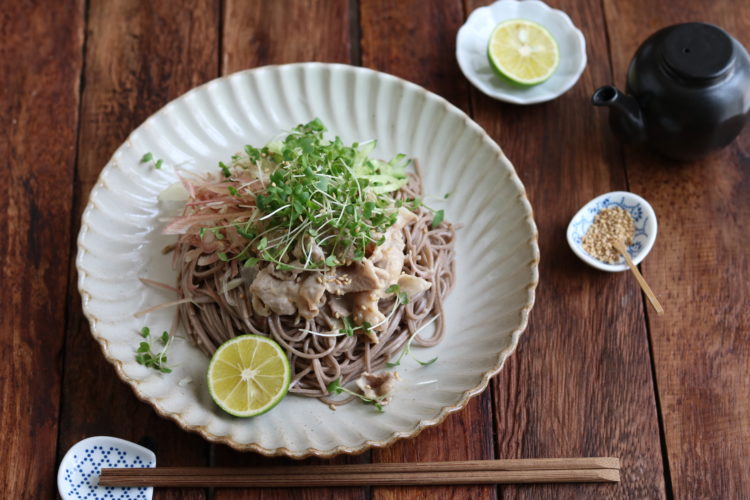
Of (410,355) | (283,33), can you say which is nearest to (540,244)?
(410,355)

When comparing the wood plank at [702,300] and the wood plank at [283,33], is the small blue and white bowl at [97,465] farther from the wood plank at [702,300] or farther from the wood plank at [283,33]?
the wood plank at [702,300]

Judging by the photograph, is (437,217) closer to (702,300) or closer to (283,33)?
(702,300)

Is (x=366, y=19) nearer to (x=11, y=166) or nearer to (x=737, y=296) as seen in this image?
(x=11, y=166)

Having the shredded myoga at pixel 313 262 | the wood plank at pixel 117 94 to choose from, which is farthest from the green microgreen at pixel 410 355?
the wood plank at pixel 117 94

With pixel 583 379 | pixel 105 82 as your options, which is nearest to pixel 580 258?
pixel 583 379

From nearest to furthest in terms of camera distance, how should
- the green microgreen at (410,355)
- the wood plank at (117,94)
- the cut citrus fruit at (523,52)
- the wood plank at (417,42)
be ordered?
the green microgreen at (410,355), the wood plank at (117,94), the cut citrus fruit at (523,52), the wood plank at (417,42)
